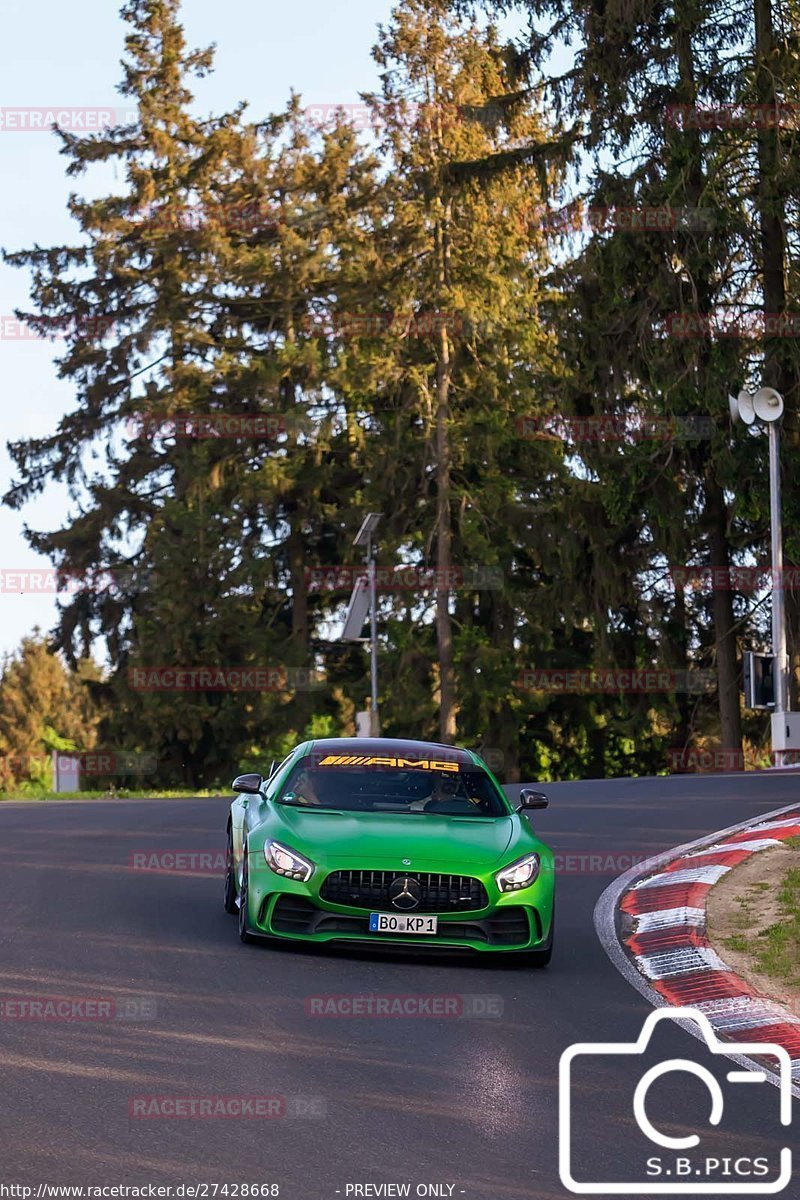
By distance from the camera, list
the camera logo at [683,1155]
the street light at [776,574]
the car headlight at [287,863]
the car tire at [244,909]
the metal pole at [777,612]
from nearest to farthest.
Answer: the camera logo at [683,1155], the car headlight at [287,863], the car tire at [244,909], the street light at [776,574], the metal pole at [777,612]

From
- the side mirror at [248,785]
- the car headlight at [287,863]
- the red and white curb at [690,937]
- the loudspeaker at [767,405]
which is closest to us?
the red and white curb at [690,937]

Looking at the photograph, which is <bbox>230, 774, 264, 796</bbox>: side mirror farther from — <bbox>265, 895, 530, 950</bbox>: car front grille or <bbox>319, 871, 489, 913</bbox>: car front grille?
<bbox>319, 871, 489, 913</bbox>: car front grille

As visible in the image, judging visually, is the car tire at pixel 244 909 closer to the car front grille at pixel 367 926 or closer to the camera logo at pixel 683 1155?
the car front grille at pixel 367 926

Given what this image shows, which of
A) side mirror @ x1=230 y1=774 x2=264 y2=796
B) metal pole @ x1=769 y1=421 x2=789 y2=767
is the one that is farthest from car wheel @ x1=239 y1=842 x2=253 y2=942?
metal pole @ x1=769 y1=421 x2=789 y2=767

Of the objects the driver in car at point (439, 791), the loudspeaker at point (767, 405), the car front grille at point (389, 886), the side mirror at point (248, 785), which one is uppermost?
the loudspeaker at point (767, 405)

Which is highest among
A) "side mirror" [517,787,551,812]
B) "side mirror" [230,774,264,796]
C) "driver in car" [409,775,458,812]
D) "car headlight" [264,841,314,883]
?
"side mirror" [230,774,264,796]

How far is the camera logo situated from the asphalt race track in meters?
0.07

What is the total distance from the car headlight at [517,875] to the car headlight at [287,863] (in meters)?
1.23

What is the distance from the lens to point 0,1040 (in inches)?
328

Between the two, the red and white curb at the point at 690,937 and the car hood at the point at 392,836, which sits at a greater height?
the car hood at the point at 392,836

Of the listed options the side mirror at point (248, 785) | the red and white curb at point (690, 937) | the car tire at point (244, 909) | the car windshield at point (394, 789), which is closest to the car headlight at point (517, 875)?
the red and white curb at point (690, 937)

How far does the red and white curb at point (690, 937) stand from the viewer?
31.5ft

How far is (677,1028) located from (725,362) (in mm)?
31256

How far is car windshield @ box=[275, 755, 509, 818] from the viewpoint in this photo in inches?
491
